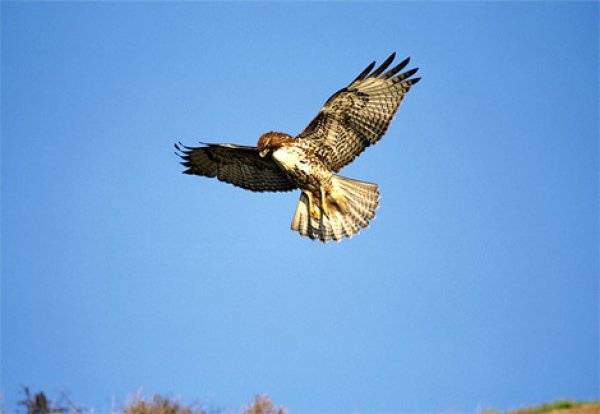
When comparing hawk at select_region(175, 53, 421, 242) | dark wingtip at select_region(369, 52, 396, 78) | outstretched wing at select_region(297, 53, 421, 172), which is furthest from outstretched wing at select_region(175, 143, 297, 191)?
dark wingtip at select_region(369, 52, 396, 78)

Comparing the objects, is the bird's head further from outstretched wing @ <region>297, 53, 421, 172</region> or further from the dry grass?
the dry grass

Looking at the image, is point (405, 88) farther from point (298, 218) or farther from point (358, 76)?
point (298, 218)

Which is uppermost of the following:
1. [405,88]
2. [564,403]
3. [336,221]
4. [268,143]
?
[405,88]

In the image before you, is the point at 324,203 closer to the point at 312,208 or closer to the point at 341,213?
the point at 312,208

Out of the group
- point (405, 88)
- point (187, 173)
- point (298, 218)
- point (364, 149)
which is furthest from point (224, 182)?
point (405, 88)

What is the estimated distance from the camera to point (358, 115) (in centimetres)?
938

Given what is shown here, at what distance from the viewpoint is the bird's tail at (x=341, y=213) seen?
9.97 meters

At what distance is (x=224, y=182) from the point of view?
1070 cm

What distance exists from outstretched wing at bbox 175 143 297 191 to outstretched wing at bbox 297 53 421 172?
34.0 inches

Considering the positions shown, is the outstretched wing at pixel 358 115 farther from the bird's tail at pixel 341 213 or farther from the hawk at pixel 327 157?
the bird's tail at pixel 341 213

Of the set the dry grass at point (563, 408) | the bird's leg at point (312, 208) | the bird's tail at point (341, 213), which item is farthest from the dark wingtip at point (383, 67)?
the dry grass at point (563, 408)

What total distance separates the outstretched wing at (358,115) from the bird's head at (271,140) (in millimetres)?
297

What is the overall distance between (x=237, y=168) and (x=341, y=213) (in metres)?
1.79

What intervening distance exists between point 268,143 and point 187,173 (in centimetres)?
192
